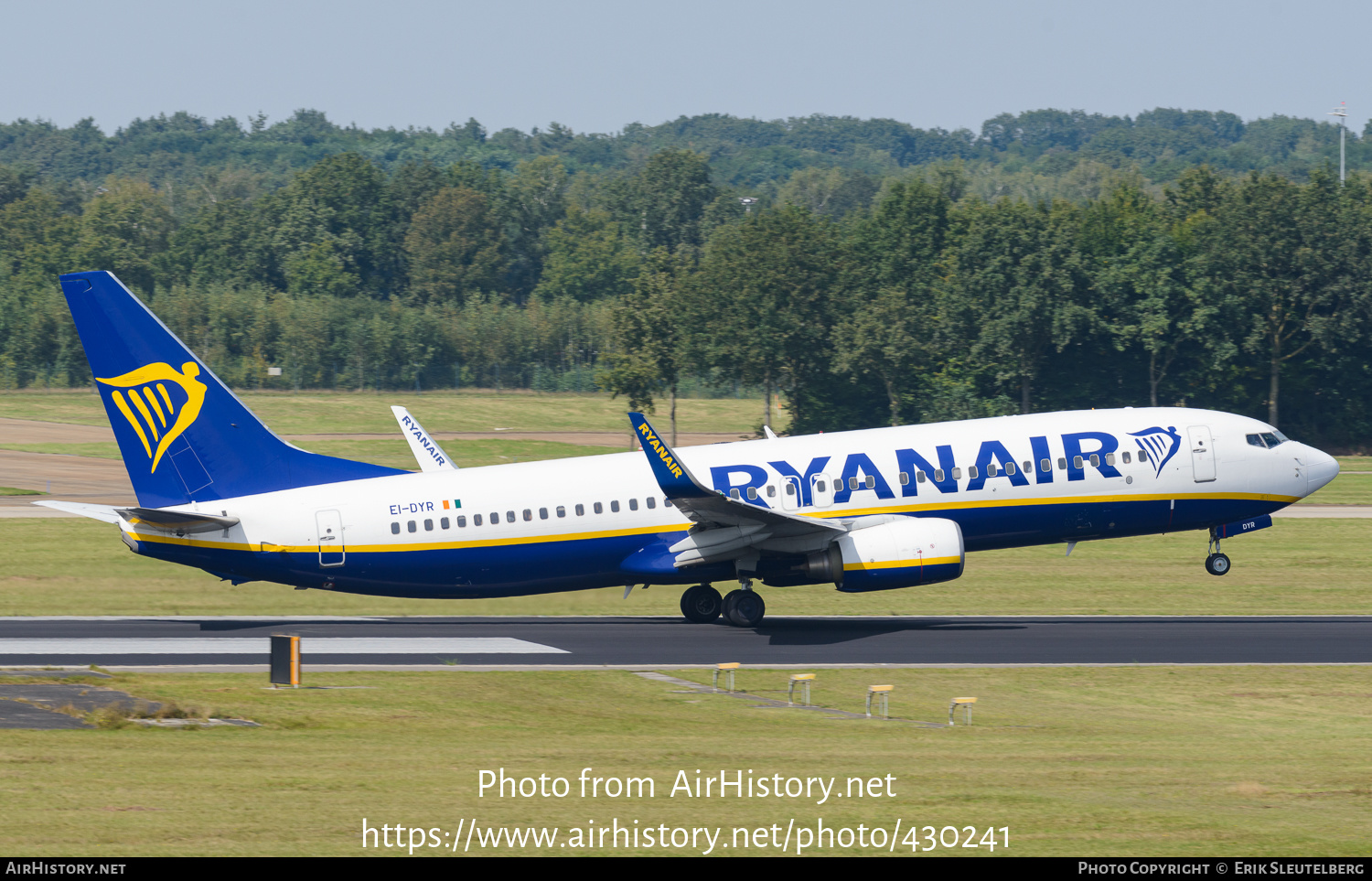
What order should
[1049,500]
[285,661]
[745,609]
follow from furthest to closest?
[1049,500]
[745,609]
[285,661]

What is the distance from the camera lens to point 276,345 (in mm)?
134875

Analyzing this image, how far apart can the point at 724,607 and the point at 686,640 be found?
2.38 meters

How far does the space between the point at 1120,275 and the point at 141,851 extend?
287 ft

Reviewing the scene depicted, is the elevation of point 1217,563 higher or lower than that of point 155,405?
lower

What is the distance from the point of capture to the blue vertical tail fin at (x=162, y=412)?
35438 mm

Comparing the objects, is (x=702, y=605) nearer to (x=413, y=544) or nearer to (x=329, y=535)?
(x=413, y=544)

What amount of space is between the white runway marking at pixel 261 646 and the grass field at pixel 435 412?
230 ft

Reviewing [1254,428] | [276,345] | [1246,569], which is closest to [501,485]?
[1254,428]

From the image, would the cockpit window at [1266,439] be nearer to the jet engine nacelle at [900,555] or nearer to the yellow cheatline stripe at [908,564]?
the jet engine nacelle at [900,555]

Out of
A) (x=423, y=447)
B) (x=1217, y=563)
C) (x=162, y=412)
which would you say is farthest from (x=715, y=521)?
(x=1217, y=563)

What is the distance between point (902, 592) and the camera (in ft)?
Result: 146

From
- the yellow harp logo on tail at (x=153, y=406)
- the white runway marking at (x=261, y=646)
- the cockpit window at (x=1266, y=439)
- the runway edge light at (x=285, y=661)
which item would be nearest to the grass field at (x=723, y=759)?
the runway edge light at (x=285, y=661)

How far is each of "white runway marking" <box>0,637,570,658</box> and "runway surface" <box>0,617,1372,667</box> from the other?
4 centimetres

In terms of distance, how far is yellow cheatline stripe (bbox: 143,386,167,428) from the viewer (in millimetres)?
35688
